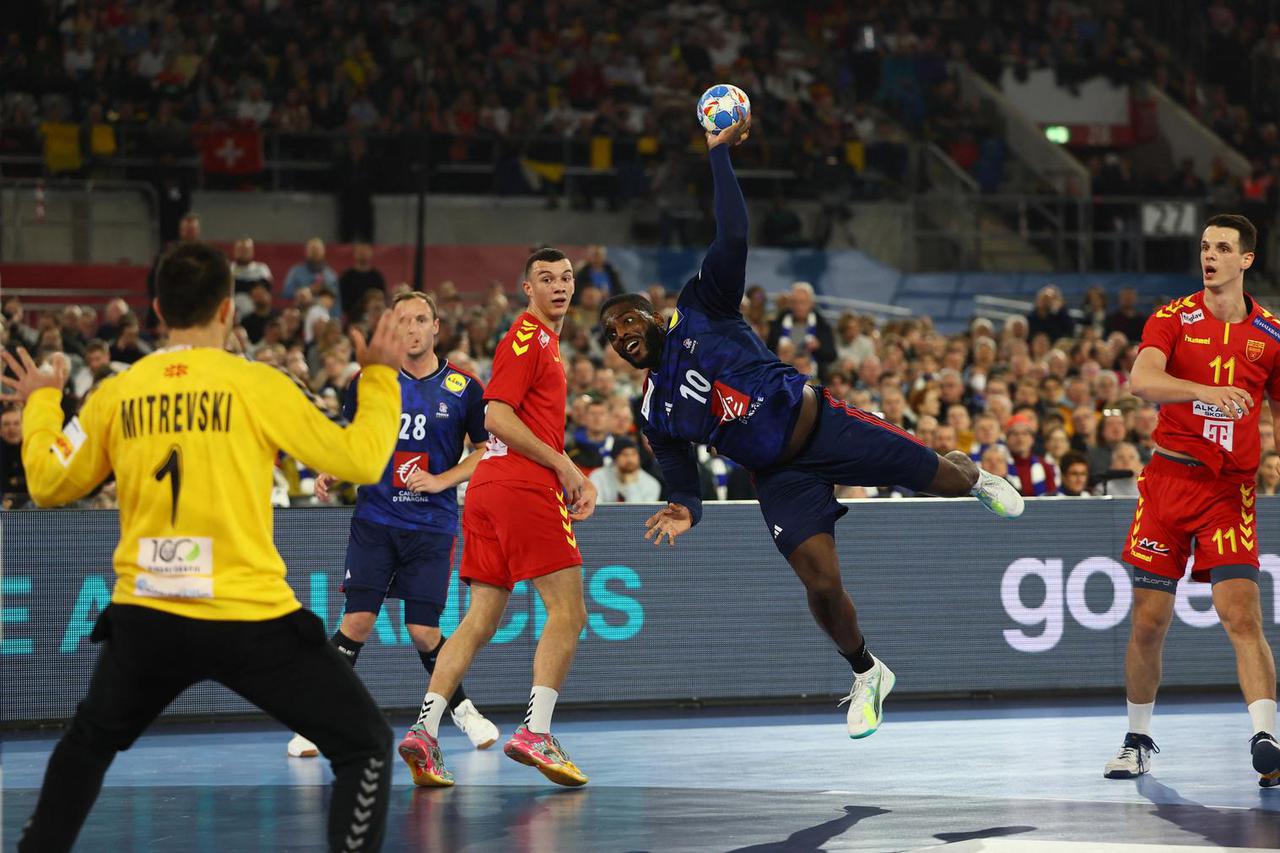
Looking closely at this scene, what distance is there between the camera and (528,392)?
842cm

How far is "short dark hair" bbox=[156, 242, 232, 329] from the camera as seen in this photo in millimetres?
5352

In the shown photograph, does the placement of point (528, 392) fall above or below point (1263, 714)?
above

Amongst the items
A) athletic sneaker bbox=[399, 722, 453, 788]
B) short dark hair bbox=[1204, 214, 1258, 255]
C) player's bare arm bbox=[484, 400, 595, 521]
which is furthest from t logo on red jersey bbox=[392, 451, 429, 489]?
short dark hair bbox=[1204, 214, 1258, 255]

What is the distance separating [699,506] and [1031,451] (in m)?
7.17

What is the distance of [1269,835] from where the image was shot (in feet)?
23.2

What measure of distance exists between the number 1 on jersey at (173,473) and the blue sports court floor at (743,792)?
2.30 metres

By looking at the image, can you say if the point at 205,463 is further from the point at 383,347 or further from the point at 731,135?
the point at 731,135

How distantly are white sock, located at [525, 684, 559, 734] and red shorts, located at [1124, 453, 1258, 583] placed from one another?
2.96 metres

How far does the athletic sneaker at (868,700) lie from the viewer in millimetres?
8094

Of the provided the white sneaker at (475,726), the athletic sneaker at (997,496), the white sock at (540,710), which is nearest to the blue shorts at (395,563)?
the white sneaker at (475,726)

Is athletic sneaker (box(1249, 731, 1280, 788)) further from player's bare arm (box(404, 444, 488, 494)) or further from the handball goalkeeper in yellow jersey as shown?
the handball goalkeeper in yellow jersey

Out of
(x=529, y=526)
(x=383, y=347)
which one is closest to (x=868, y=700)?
(x=529, y=526)

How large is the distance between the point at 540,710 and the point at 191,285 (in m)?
3.54

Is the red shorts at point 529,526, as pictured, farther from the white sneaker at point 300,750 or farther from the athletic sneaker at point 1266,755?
the athletic sneaker at point 1266,755
